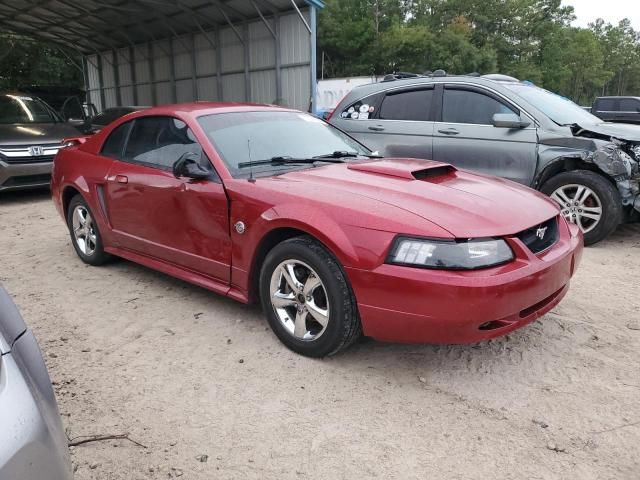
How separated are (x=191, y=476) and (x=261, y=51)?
16.2 metres

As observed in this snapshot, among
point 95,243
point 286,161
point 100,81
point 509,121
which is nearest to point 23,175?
point 95,243

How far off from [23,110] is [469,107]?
7.92 meters

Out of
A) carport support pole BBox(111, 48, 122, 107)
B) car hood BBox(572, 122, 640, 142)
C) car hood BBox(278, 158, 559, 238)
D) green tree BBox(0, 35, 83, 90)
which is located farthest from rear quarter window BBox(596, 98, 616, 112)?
green tree BBox(0, 35, 83, 90)

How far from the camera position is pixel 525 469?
2.16m

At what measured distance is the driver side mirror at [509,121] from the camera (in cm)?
555

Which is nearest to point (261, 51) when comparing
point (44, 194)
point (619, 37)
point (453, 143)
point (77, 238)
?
point (44, 194)

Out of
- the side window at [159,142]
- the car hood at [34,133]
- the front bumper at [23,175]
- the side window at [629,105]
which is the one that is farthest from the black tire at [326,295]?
the side window at [629,105]

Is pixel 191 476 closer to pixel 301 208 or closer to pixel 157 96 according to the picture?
pixel 301 208

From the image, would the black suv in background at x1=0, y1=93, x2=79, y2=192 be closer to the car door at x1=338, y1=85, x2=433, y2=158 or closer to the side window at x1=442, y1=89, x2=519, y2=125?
the car door at x1=338, y1=85, x2=433, y2=158

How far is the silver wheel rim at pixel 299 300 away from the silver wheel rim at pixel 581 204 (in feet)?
11.6

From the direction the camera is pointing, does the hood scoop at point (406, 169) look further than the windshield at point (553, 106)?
No

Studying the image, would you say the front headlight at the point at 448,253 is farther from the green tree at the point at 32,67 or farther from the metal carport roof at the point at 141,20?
the green tree at the point at 32,67

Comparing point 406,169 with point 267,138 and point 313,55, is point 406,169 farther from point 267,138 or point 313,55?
point 313,55

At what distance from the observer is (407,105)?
21.5 ft
